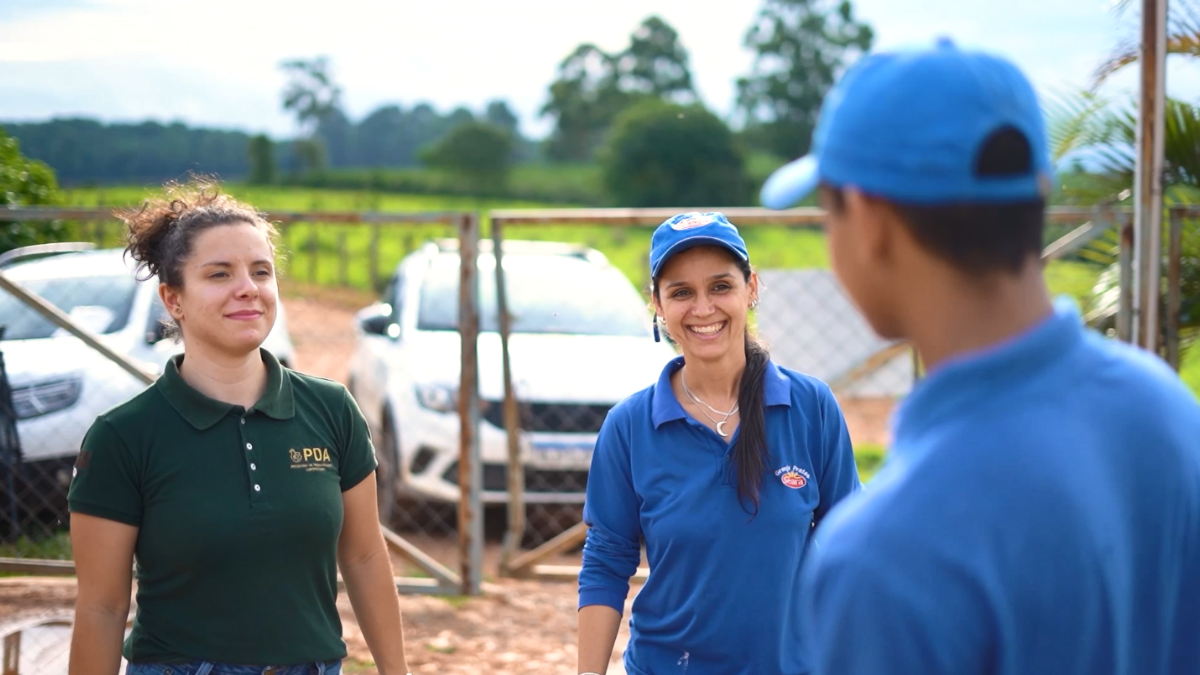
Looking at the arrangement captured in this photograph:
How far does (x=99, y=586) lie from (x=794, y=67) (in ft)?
173

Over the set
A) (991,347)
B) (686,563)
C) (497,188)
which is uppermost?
(497,188)

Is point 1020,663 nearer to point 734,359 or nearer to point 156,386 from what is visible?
point 734,359

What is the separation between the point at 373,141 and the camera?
5516 centimetres

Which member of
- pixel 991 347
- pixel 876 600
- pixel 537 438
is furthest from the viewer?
pixel 537 438

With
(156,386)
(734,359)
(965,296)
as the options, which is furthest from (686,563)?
(965,296)

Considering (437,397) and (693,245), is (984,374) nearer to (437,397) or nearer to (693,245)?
(693,245)

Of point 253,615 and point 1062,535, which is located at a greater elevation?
point 1062,535

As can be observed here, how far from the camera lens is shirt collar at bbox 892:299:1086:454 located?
1.08 metres

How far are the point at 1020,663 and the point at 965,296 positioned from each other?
1.19ft

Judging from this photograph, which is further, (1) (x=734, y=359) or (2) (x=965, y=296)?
(1) (x=734, y=359)

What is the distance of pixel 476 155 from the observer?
50.6m

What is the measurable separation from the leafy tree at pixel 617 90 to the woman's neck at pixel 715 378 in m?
55.4

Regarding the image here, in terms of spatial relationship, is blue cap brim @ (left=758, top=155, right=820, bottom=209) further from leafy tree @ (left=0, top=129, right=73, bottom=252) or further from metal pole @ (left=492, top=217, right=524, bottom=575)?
leafy tree @ (left=0, top=129, right=73, bottom=252)

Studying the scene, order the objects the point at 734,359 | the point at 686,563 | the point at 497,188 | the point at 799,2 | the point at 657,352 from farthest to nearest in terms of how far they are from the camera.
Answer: the point at 799,2 → the point at 497,188 → the point at 657,352 → the point at 734,359 → the point at 686,563
